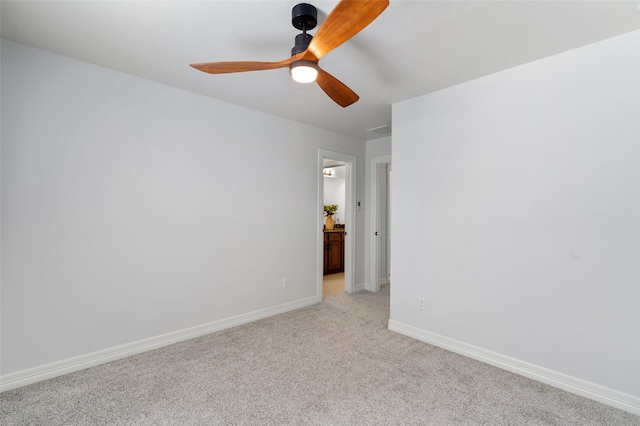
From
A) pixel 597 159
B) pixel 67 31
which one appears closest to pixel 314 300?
pixel 597 159

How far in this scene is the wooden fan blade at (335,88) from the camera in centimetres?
177

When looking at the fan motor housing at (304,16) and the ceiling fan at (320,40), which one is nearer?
the ceiling fan at (320,40)

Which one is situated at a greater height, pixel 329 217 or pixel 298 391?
pixel 329 217

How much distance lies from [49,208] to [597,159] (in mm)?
3951

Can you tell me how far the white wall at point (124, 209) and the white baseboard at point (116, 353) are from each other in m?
0.04

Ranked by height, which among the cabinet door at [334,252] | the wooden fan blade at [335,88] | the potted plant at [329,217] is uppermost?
the wooden fan blade at [335,88]

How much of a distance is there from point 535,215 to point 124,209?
11.0 ft

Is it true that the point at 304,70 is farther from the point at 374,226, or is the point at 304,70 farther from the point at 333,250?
the point at 333,250

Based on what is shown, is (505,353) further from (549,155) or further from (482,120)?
(482,120)

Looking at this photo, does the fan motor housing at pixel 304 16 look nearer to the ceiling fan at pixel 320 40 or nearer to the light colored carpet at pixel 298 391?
the ceiling fan at pixel 320 40

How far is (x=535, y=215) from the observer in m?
2.29

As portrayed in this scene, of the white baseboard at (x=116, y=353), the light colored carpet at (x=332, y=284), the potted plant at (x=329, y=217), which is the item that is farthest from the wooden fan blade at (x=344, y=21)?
the potted plant at (x=329, y=217)

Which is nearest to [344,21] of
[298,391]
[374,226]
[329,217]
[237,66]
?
[237,66]

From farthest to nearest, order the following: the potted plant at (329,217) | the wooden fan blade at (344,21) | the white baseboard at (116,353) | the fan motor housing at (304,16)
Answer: the potted plant at (329,217) → the white baseboard at (116,353) → the fan motor housing at (304,16) → the wooden fan blade at (344,21)
